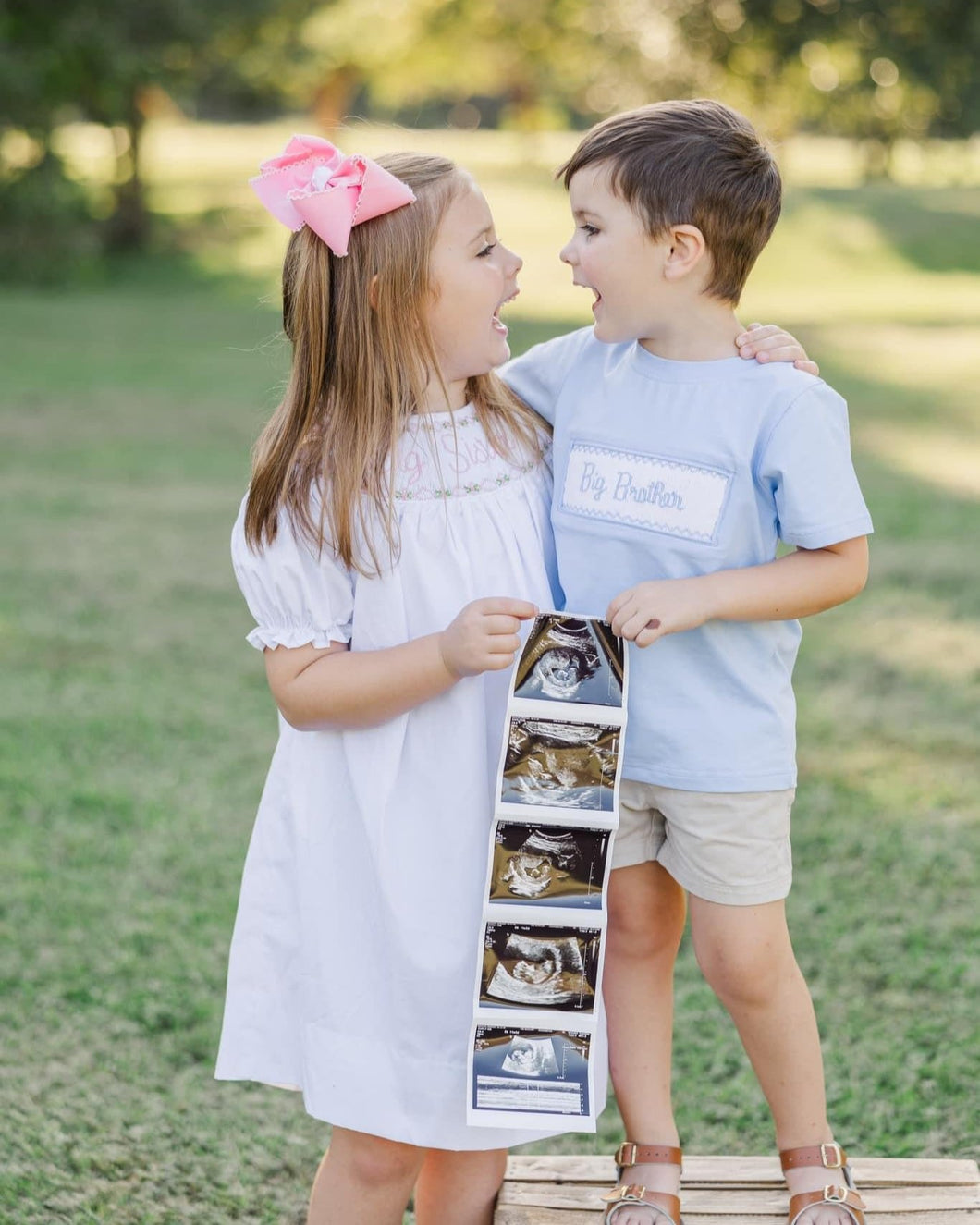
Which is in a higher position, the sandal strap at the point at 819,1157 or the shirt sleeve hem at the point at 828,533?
the shirt sleeve hem at the point at 828,533

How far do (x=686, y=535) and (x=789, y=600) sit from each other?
0.14m

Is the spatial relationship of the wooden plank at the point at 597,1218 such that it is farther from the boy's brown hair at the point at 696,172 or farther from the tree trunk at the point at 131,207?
the tree trunk at the point at 131,207

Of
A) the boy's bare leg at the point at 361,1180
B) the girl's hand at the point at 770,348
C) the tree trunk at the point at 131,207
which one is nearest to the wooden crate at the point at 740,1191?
the boy's bare leg at the point at 361,1180

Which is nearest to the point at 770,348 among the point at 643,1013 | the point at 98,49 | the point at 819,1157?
the point at 643,1013

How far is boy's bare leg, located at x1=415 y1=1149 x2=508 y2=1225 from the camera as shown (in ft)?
6.24

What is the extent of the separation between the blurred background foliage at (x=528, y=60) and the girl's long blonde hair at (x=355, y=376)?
561 inches

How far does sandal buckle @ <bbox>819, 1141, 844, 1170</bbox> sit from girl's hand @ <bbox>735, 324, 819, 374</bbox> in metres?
0.98

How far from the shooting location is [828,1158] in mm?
1817

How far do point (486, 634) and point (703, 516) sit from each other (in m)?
0.30

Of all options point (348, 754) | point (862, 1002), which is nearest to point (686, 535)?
point (348, 754)

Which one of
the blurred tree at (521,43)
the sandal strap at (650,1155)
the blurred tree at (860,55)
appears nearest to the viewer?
the sandal strap at (650,1155)

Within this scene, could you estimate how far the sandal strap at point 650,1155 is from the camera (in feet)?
6.16

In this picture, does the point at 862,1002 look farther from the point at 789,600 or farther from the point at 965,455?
the point at 965,455

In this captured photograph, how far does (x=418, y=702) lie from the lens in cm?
163
